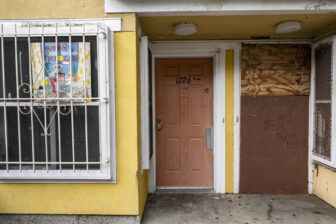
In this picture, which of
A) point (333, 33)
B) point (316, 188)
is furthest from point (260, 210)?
point (333, 33)

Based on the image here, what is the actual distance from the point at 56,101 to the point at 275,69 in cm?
319

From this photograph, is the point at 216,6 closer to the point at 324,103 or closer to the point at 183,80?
the point at 183,80

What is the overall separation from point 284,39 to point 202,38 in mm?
1290

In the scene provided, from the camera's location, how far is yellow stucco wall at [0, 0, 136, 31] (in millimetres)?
2617

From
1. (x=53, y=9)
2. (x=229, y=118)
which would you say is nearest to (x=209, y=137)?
(x=229, y=118)

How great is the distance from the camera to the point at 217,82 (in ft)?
11.9

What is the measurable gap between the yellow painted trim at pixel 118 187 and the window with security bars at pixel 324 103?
2.69 metres

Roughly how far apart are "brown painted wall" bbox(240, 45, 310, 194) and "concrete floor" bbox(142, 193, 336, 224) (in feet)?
0.85

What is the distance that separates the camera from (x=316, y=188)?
3592 mm

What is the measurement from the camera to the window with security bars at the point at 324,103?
3174mm

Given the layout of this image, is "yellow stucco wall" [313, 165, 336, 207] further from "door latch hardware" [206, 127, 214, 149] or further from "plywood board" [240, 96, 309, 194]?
"door latch hardware" [206, 127, 214, 149]

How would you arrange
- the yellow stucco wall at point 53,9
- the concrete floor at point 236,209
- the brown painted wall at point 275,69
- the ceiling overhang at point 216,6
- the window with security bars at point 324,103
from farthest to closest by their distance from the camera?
the brown painted wall at point 275,69, the window with security bars at point 324,103, the concrete floor at point 236,209, the yellow stucco wall at point 53,9, the ceiling overhang at point 216,6

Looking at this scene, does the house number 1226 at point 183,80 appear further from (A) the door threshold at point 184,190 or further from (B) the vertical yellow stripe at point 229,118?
(A) the door threshold at point 184,190

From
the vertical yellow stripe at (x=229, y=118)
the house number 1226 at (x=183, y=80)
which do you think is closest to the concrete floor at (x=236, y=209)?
the vertical yellow stripe at (x=229, y=118)
